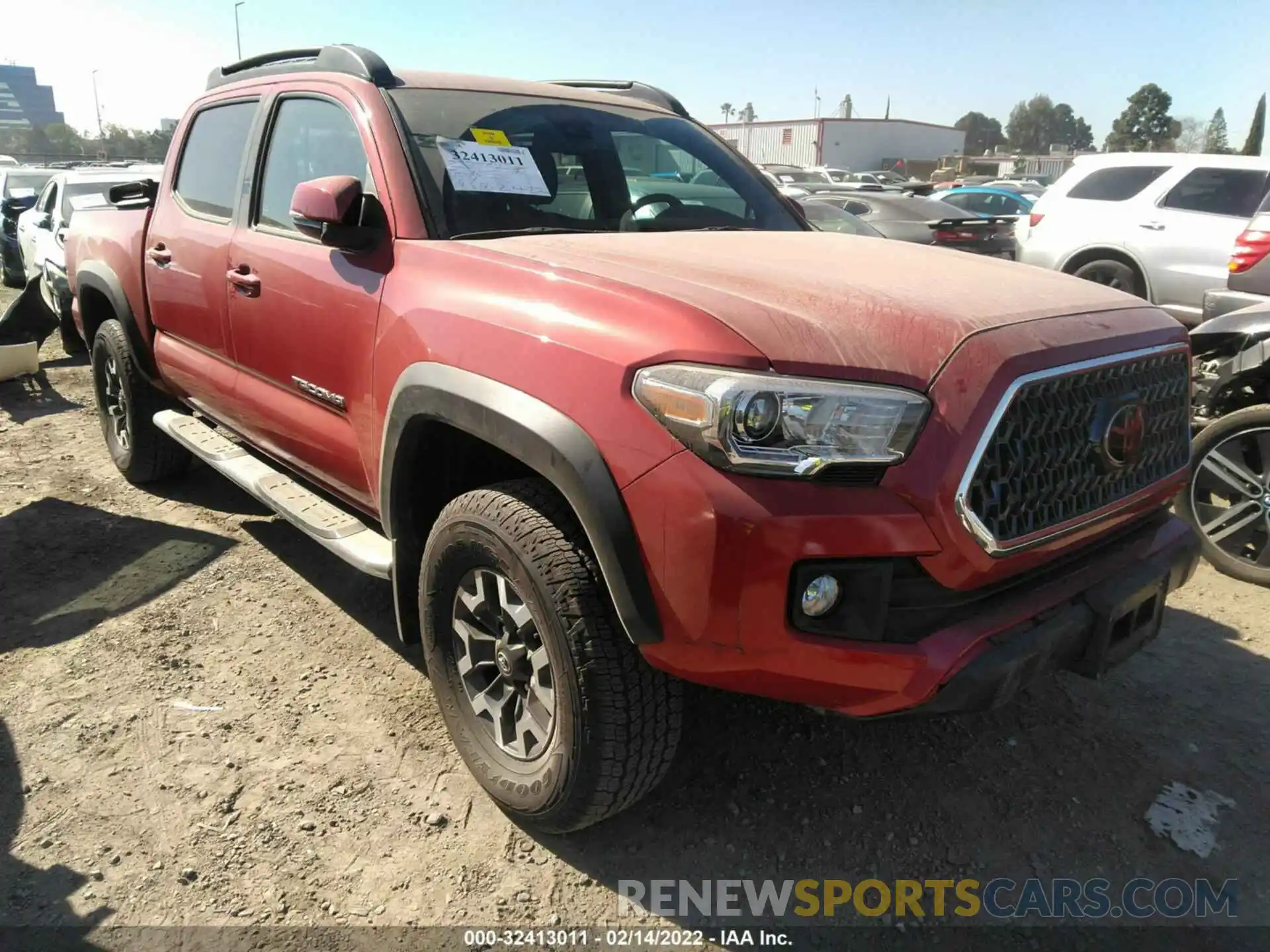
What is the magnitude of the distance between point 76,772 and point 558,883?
61.0 inches

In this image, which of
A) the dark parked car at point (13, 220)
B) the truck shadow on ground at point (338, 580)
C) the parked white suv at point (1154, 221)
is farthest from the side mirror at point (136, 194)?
the dark parked car at point (13, 220)

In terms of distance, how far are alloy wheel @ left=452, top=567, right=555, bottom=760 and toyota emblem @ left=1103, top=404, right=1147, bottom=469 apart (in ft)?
4.83

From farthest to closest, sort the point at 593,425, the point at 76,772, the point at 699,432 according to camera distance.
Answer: the point at 76,772
the point at 593,425
the point at 699,432

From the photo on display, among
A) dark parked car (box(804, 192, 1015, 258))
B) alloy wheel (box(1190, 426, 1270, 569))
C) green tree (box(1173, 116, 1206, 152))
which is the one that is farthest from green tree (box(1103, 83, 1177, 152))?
A: alloy wheel (box(1190, 426, 1270, 569))

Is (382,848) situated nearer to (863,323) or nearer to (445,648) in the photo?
(445,648)

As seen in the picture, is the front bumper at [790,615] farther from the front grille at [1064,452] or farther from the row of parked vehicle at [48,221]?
the row of parked vehicle at [48,221]

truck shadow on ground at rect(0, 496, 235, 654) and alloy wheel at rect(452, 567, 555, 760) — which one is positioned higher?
alloy wheel at rect(452, 567, 555, 760)

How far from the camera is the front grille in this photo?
1.94 m

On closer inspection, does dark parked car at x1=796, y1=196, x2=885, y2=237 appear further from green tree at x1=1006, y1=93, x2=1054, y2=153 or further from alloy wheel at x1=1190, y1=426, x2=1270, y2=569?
green tree at x1=1006, y1=93, x2=1054, y2=153

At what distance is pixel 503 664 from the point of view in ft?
7.95

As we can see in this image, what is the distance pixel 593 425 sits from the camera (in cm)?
197

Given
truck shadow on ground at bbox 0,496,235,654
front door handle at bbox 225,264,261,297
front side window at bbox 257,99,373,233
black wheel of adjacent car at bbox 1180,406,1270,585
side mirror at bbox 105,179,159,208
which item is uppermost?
front side window at bbox 257,99,373,233

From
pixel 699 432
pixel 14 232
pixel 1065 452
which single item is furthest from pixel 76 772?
pixel 14 232

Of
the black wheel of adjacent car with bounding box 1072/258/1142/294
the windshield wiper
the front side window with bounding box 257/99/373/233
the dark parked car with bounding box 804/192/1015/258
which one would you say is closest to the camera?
the windshield wiper
